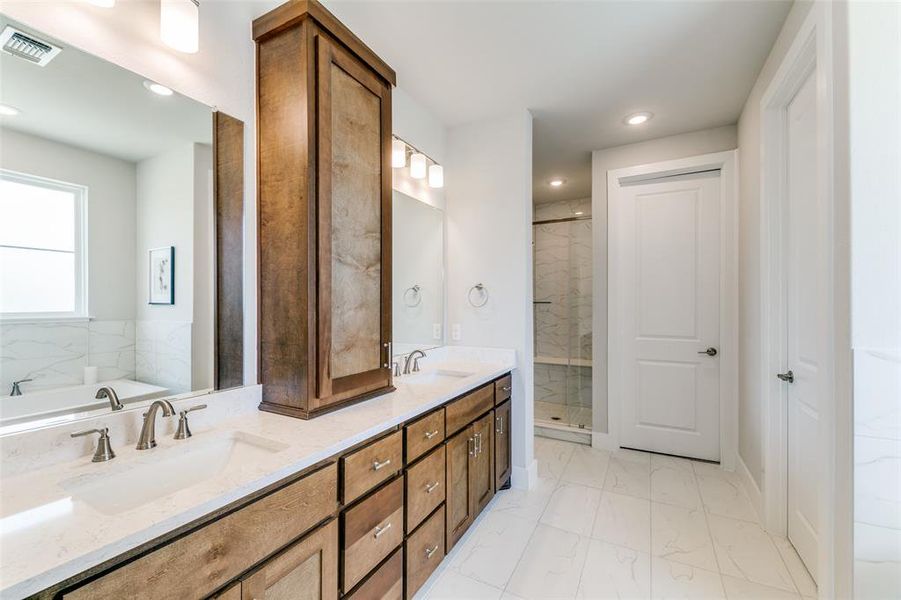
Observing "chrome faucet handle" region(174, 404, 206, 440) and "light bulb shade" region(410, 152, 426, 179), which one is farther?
"light bulb shade" region(410, 152, 426, 179)

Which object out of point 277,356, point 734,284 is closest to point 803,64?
point 734,284

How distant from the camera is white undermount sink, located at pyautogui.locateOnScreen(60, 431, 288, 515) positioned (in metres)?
0.94

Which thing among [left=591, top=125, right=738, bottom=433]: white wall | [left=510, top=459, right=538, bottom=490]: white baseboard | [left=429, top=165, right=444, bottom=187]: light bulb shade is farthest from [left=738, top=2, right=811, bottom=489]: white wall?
[left=429, top=165, right=444, bottom=187]: light bulb shade

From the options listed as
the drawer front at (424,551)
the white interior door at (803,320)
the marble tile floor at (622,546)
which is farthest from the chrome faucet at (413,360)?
the white interior door at (803,320)

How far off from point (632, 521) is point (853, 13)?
2390mm

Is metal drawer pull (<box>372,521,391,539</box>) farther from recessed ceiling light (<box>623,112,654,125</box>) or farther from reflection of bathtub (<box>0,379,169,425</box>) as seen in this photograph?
recessed ceiling light (<box>623,112,654,125</box>)

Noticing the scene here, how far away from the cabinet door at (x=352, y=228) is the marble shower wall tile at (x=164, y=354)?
45 centimetres

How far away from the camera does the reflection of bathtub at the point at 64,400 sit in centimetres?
98

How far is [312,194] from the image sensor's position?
145 centimetres

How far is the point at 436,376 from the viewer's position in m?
2.45

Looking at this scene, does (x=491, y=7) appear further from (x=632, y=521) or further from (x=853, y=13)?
(x=632, y=521)

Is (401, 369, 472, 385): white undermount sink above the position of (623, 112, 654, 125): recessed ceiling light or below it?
below

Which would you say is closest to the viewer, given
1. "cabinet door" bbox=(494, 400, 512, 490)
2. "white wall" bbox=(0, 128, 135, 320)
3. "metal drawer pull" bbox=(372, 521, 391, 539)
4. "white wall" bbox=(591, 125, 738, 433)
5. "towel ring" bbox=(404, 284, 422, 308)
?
"white wall" bbox=(0, 128, 135, 320)

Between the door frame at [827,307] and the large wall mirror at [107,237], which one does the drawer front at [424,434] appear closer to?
the large wall mirror at [107,237]
